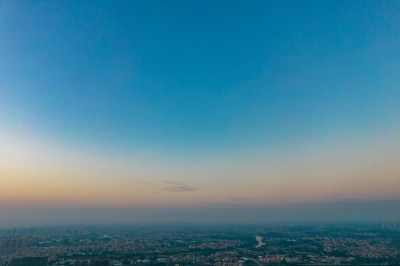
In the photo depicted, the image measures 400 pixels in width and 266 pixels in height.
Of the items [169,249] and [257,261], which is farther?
[169,249]

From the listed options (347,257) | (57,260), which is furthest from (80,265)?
(347,257)

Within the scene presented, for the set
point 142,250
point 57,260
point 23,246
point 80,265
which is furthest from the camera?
point 142,250

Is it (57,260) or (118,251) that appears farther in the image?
(118,251)

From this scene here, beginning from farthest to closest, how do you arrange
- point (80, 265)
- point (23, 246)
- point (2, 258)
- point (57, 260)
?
point (23, 246) → point (57, 260) → point (2, 258) → point (80, 265)

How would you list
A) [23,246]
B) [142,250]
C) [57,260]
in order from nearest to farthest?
[57,260], [23,246], [142,250]

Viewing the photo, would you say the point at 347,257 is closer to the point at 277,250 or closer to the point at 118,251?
the point at 277,250

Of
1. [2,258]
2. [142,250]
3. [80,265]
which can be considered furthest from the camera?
[142,250]

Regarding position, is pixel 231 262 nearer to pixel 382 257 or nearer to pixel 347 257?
pixel 347 257

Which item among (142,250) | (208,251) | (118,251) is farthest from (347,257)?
(118,251)
